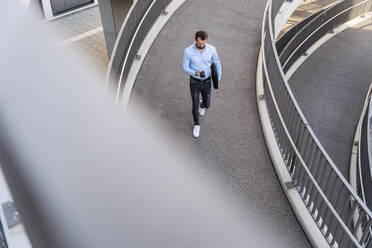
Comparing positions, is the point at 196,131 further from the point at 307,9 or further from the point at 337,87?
the point at 307,9

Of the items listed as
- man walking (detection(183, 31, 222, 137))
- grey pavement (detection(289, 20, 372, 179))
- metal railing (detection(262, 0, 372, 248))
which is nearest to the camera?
metal railing (detection(262, 0, 372, 248))

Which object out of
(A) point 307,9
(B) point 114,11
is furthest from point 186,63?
(A) point 307,9

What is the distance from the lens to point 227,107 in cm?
655

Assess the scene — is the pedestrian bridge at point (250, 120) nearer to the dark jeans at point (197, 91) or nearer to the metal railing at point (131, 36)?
the metal railing at point (131, 36)

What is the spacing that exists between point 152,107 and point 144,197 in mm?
3784

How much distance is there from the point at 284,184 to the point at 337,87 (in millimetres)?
11258

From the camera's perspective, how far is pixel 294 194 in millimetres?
5047

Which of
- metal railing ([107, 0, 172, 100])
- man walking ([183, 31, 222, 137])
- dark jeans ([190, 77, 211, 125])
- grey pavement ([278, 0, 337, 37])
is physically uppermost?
grey pavement ([278, 0, 337, 37])

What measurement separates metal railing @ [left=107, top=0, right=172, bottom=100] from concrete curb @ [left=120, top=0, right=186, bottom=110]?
0.24ft

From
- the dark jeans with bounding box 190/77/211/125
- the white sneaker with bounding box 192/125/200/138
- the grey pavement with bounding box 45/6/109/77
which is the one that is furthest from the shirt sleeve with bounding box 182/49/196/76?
the grey pavement with bounding box 45/6/109/77

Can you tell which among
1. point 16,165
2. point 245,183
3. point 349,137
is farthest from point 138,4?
point 349,137

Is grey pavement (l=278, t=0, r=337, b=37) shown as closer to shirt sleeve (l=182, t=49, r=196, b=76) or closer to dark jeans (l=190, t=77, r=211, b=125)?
dark jeans (l=190, t=77, r=211, b=125)

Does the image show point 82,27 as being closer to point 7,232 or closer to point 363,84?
point 363,84

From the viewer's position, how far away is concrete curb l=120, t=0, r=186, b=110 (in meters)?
6.69
